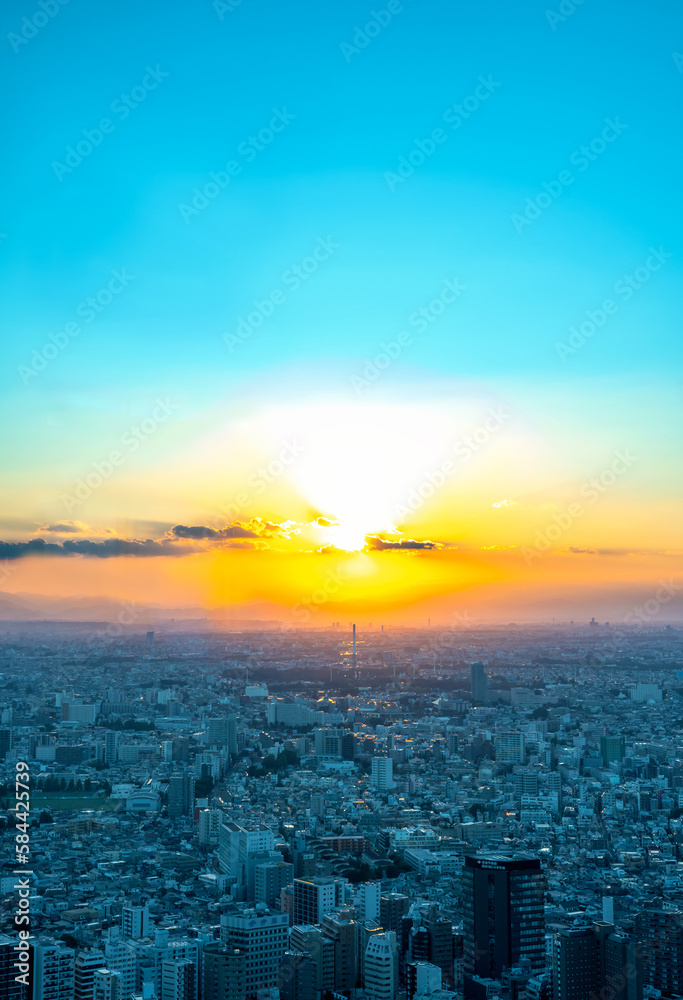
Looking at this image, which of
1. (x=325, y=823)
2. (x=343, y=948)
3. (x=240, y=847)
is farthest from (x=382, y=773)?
(x=343, y=948)

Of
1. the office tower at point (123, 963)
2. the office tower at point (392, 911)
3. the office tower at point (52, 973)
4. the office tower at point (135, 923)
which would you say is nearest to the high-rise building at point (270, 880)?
the office tower at point (392, 911)

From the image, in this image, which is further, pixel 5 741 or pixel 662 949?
pixel 5 741

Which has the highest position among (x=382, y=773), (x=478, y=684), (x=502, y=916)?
(x=478, y=684)

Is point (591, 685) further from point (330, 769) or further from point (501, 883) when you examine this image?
point (501, 883)

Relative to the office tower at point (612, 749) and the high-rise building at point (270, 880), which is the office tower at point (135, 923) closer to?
the high-rise building at point (270, 880)

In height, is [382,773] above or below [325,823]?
above

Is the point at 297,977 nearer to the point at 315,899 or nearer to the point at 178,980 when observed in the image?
the point at 178,980

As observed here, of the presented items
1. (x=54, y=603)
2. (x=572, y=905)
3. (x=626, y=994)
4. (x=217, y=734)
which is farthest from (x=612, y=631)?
(x=626, y=994)

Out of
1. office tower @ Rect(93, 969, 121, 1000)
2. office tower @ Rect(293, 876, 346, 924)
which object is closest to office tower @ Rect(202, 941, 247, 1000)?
office tower @ Rect(93, 969, 121, 1000)
